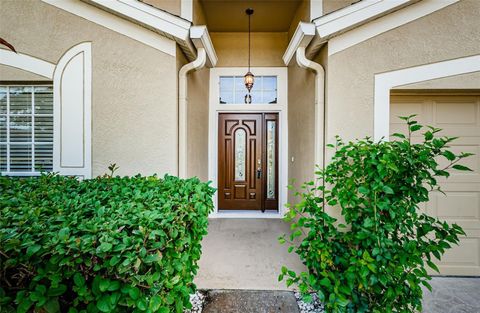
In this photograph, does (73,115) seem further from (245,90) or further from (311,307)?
(311,307)

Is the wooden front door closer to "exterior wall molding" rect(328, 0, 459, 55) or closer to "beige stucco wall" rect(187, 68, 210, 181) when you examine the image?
"beige stucco wall" rect(187, 68, 210, 181)

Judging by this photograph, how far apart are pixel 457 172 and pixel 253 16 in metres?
4.17

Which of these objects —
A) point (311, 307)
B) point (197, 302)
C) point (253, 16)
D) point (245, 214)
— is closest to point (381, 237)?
point (311, 307)

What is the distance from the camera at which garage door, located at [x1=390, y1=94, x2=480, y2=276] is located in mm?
2756

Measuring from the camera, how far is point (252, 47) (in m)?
5.07

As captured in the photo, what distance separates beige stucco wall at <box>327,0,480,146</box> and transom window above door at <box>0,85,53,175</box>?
376 cm

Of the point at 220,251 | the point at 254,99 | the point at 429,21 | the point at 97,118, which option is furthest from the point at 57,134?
the point at 429,21

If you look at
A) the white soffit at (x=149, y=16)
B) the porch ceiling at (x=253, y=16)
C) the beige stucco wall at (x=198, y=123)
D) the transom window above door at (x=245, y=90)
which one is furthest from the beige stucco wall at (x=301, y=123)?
the white soffit at (x=149, y=16)

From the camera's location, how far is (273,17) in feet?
14.9

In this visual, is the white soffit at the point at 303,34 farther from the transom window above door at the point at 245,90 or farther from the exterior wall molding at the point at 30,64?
the exterior wall molding at the point at 30,64

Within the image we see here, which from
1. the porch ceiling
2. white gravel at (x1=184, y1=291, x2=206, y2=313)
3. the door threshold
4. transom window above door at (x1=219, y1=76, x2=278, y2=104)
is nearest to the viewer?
white gravel at (x1=184, y1=291, x2=206, y2=313)

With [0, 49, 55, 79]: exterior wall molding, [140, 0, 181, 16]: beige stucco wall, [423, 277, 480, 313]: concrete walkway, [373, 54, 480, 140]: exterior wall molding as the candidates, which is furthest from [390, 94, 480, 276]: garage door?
[0, 49, 55, 79]: exterior wall molding

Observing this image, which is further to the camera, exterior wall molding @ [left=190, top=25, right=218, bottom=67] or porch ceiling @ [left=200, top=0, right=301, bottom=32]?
porch ceiling @ [left=200, top=0, right=301, bottom=32]

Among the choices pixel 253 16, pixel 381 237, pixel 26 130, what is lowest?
pixel 381 237
